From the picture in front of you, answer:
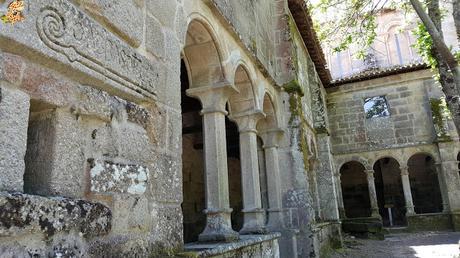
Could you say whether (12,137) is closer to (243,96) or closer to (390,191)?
(243,96)

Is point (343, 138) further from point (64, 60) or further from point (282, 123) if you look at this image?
point (64, 60)

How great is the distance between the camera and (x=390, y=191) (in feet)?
53.7

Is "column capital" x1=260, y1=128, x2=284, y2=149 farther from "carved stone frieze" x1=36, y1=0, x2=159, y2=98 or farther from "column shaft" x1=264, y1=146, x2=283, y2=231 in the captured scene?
"carved stone frieze" x1=36, y1=0, x2=159, y2=98

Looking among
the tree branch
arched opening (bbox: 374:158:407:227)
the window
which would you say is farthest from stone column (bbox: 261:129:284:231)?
arched opening (bbox: 374:158:407:227)

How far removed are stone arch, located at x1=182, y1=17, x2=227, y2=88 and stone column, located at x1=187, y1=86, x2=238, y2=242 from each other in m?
0.12

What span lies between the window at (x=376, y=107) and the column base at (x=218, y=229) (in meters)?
11.0

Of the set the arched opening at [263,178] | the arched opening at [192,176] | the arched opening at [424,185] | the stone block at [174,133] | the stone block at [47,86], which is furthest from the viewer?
the arched opening at [424,185]

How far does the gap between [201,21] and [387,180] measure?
1498cm

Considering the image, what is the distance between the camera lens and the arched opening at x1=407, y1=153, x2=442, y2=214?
51.5ft

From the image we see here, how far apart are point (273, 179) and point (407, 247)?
16.2 ft

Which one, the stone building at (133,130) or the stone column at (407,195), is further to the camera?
the stone column at (407,195)

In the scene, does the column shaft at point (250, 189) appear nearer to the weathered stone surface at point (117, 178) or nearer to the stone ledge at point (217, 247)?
the stone ledge at point (217, 247)

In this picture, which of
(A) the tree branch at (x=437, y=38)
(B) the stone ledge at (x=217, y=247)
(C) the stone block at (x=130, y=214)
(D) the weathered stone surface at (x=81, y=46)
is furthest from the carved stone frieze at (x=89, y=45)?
(A) the tree branch at (x=437, y=38)

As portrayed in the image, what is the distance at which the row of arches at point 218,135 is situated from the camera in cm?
400
